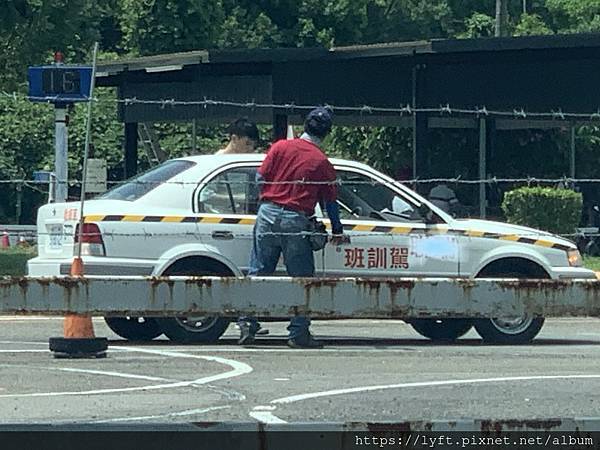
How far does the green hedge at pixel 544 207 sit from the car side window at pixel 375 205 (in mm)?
11150

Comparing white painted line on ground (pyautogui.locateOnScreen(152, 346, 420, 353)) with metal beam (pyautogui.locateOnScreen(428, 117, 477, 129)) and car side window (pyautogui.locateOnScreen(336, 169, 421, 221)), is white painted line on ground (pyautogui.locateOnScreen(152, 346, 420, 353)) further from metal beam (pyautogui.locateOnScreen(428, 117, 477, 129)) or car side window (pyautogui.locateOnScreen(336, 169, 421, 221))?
metal beam (pyautogui.locateOnScreen(428, 117, 477, 129))

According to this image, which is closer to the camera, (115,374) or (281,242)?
(115,374)

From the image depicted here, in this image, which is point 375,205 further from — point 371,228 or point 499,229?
point 499,229

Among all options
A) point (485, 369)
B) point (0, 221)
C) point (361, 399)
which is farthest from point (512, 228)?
point (0, 221)

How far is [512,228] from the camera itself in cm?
1397

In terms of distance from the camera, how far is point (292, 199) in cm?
1271

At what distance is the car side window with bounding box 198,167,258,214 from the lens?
13.5 meters

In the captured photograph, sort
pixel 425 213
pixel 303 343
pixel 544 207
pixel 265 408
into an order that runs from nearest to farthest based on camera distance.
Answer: pixel 265 408 → pixel 303 343 → pixel 425 213 → pixel 544 207

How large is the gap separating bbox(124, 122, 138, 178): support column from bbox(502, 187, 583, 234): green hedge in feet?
26.8

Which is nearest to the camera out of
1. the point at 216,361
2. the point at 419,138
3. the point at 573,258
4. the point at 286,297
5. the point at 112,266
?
the point at 286,297

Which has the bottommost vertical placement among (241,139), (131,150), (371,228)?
(371,228)

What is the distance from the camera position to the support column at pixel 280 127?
26.2 meters

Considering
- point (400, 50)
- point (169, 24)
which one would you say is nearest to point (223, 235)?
point (400, 50)

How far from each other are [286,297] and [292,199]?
6134mm
